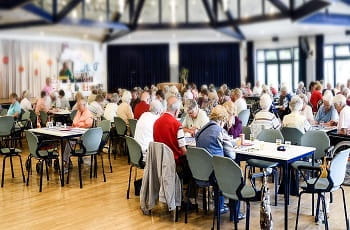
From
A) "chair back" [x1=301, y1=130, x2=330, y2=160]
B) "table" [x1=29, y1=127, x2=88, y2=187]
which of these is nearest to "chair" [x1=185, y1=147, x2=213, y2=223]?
"chair back" [x1=301, y1=130, x2=330, y2=160]

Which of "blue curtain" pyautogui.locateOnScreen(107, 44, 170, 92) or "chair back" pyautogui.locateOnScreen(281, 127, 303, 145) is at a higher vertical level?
"blue curtain" pyautogui.locateOnScreen(107, 44, 170, 92)

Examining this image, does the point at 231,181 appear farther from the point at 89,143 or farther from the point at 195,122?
the point at 89,143

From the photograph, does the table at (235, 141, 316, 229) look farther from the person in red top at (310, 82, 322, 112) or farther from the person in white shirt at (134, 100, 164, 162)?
the person in red top at (310, 82, 322, 112)

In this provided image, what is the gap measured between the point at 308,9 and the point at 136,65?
1198 cm

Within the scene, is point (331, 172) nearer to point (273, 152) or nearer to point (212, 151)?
point (273, 152)

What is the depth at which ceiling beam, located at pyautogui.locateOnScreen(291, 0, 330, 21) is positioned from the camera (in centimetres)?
1179

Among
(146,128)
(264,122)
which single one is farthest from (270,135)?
(146,128)

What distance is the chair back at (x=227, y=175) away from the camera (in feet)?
14.7

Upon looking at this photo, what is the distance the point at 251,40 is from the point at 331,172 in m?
17.6

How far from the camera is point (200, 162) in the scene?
200 inches

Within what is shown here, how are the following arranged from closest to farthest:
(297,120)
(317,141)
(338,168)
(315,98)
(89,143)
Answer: (338,168) < (317,141) < (297,120) < (89,143) < (315,98)

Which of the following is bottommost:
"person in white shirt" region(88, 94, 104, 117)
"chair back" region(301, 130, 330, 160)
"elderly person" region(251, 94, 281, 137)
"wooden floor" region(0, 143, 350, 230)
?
"wooden floor" region(0, 143, 350, 230)

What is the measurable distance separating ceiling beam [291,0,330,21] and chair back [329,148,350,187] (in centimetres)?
754

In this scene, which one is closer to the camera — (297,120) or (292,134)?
(292,134)
